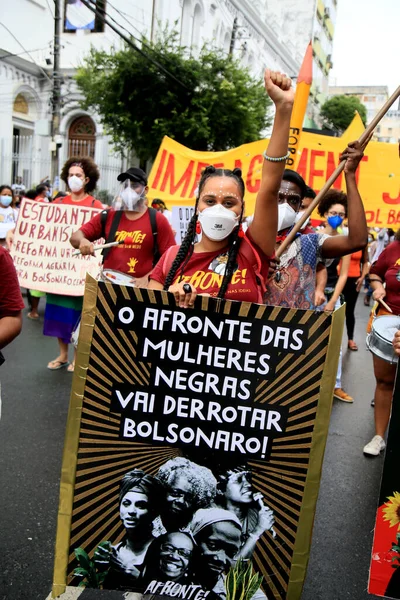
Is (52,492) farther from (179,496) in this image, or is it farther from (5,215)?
(5,215)

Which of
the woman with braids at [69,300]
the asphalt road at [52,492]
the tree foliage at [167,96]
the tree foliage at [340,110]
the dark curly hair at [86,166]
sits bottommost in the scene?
the asphalt road at [52,492]

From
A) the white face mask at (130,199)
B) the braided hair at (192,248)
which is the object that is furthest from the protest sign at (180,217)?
the braided hair at (192,248)

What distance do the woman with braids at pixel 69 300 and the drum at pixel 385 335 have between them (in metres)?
2.88

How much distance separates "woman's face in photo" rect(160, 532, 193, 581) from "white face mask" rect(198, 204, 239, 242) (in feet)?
3.46

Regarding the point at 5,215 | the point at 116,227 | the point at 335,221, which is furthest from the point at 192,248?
the point at 5,215

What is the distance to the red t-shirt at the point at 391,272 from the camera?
12.8 feet

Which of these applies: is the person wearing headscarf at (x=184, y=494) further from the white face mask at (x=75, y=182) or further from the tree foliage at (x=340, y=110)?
the tree foliage at (x=340, y=110)

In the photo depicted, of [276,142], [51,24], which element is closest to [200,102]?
[51,24]

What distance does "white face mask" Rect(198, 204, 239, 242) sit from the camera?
2.18 metres

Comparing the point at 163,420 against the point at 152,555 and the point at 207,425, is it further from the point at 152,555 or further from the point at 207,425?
the point at 152,555

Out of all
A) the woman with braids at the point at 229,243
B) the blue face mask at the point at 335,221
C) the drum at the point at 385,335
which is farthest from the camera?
the blue face mask at the point at 335,221

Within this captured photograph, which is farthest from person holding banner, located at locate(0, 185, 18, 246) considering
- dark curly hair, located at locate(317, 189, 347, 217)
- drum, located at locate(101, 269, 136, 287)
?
dark curly hair, located at locate(317, 189, 347, 217)

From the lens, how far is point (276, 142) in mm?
2037

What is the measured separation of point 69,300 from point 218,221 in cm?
396
